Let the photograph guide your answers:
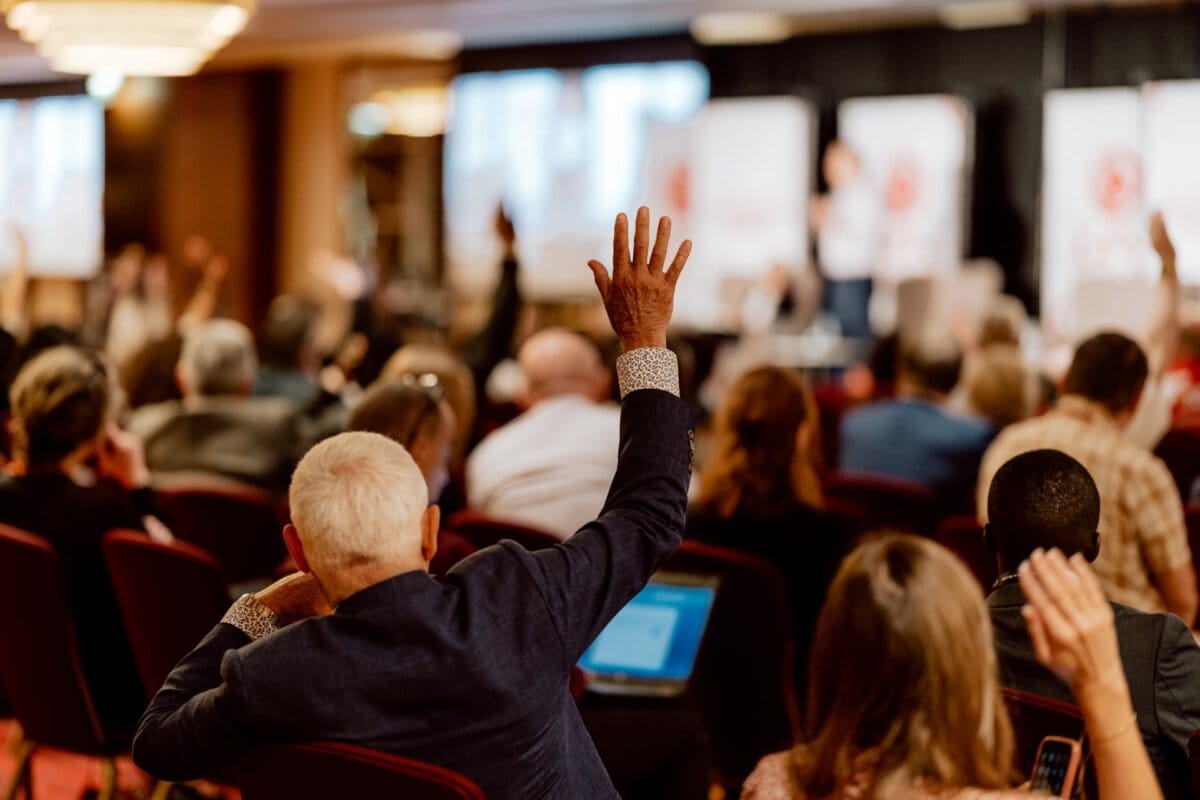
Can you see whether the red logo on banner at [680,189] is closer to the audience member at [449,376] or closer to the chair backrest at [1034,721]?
the audience member at [449,376]

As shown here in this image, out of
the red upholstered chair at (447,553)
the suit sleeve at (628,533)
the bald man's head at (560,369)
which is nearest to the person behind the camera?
the suit sleeve at (628,533)

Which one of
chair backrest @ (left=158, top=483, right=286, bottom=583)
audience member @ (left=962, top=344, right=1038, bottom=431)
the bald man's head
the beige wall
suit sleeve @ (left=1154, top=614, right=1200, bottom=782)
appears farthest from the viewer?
the beige wall

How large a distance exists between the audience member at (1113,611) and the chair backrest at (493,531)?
1.30m

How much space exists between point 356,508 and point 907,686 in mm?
736

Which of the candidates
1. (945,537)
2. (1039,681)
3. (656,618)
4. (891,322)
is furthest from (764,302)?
(1039,681)

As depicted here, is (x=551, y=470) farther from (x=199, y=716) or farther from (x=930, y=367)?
(x=199, y=716)

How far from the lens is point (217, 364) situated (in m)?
5.01

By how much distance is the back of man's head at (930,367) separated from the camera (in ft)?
17.9

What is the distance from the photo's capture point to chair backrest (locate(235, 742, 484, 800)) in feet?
5.69

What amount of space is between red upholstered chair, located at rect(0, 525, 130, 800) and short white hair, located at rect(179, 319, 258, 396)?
1.71m

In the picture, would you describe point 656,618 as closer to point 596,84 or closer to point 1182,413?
point 1182,413

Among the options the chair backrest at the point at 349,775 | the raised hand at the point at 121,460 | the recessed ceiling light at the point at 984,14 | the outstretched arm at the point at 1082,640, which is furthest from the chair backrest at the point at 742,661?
the recessed ceiling light at the point at 984,14

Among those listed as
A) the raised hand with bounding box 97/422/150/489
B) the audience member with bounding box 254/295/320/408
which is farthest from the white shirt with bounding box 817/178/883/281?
the raised hand with bounding box 97/422/150/489

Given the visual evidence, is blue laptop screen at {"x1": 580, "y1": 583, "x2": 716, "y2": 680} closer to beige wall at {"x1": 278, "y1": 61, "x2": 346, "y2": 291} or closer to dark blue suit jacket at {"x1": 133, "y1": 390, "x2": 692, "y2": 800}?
dark blue suit jacket at {"x1": 133, "y1": 390, "x2": 692, "y2": 800}
